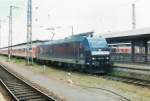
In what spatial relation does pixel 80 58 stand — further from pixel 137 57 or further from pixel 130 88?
pixel 130 88

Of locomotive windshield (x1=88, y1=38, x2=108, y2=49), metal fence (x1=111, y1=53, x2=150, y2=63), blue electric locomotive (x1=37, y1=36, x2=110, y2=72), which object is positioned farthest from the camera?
metal fence (x1=111, y1=53, x2=150, y2=63)

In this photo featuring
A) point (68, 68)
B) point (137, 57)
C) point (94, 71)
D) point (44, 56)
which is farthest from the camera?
point (44, 56)

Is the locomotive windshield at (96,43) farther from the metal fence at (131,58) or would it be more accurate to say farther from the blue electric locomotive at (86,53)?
the metal fence at (131,58)

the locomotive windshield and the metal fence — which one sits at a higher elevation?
the locomotive windshield

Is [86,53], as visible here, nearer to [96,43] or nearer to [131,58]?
[96,43]

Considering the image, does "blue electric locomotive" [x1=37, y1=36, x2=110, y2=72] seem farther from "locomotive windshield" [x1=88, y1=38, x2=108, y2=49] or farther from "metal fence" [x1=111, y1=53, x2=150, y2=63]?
"metal fence" [x1=111, y1=53, x2=150, y2=63]

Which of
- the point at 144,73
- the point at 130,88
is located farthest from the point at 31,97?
the point at 144,73

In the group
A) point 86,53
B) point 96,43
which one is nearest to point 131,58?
point 96,43

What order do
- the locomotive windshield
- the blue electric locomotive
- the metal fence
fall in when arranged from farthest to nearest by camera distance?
1. the metal fence
2. the locomotive windshield
3. the blue electric locomotive

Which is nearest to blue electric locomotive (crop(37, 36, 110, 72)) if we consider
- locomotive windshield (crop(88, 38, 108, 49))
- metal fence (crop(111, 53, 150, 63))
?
locomotive windshield (crop(88, 38, 108, 49))

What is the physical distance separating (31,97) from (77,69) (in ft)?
49.2

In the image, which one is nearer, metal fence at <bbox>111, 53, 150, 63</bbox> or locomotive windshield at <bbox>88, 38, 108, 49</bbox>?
locomotive windshield at <bbox>88, 38, 108, 49</bbox>

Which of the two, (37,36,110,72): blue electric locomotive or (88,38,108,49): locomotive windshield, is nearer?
(37,36,110,72): blue electric locomotive

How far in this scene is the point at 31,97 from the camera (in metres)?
15.5
